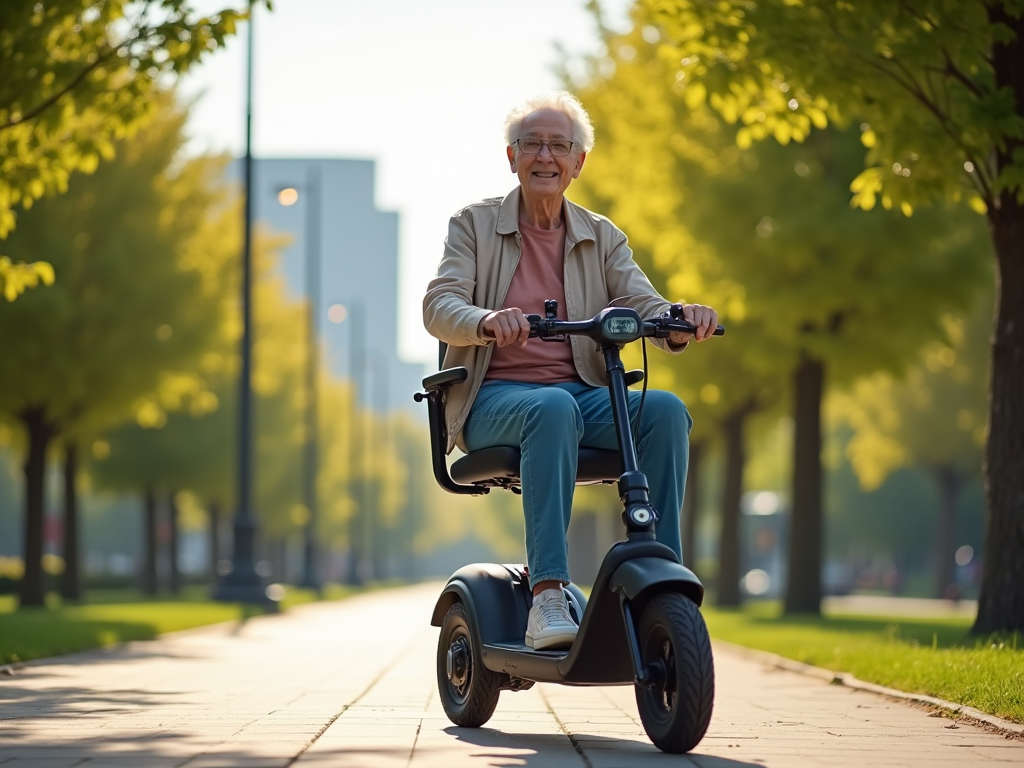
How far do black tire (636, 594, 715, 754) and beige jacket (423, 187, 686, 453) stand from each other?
1.12 m

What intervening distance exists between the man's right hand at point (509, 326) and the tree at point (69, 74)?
23.3 ft

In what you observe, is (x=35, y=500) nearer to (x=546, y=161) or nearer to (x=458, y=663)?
(x=458, y=663)

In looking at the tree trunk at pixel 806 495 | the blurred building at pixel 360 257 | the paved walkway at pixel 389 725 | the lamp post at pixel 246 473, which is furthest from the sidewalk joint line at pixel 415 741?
the blurred building at pixel 360 257

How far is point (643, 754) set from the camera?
17.1 ft

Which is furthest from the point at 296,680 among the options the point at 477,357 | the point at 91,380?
the point at 91,380

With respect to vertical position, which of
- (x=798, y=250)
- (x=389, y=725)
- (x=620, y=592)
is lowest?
(x=389, y=725)

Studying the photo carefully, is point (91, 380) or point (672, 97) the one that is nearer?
point (672, 97)

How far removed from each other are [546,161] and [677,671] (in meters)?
2.01

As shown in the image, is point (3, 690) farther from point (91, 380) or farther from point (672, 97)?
point (91, 380)

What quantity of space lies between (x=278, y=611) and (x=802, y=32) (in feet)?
50.2

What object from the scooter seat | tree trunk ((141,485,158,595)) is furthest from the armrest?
tree trunk ((141,485,158,595))

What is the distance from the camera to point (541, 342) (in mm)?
6023

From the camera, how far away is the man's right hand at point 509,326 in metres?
5.31

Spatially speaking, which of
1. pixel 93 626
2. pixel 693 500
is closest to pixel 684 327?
pixel 93 626
